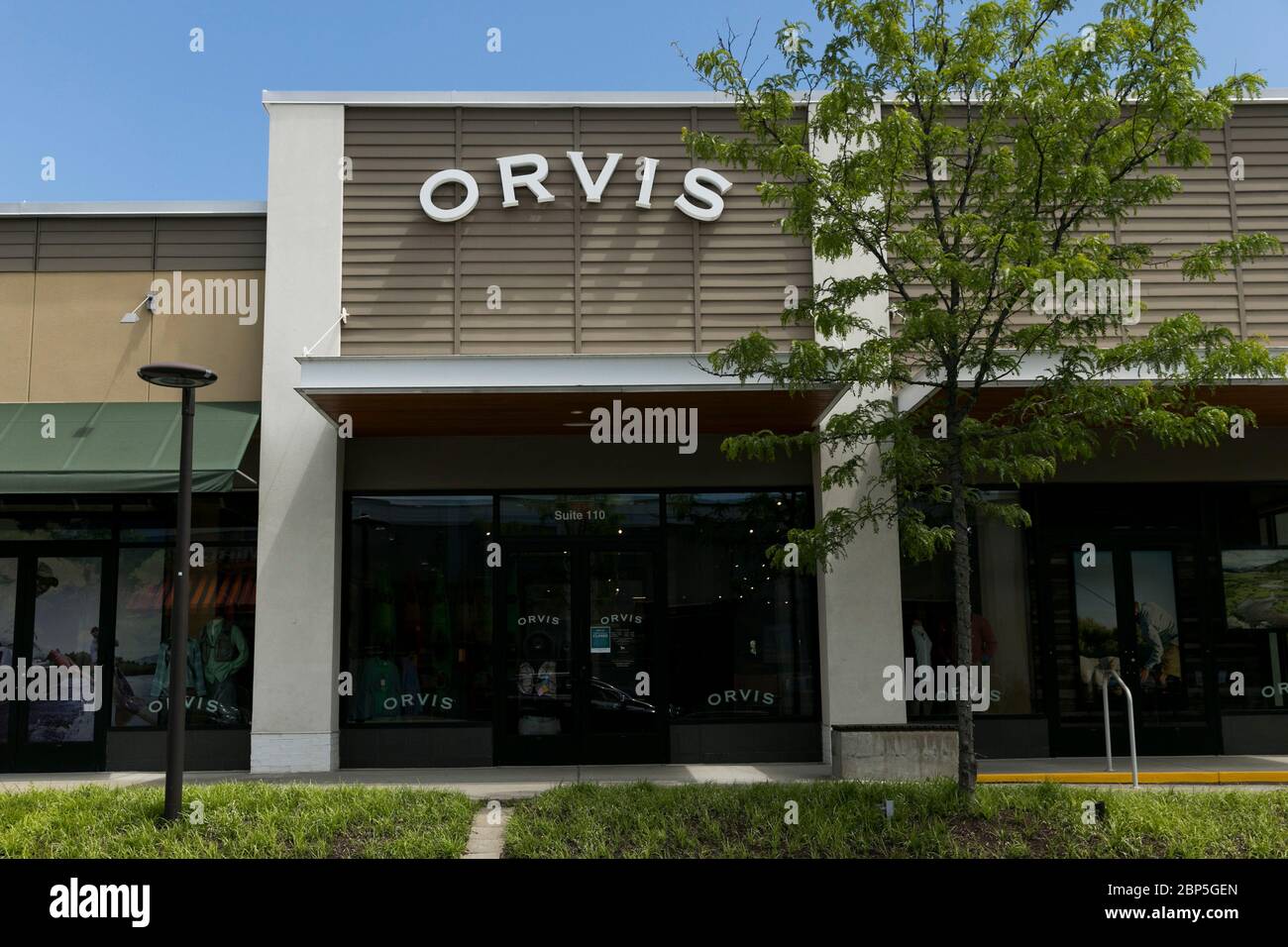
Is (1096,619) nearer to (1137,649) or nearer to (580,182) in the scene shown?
(1137,649)

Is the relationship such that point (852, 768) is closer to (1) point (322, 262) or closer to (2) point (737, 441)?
(2) point (737, 441)

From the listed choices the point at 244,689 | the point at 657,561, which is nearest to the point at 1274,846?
the point at 657,561

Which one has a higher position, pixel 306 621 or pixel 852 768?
pixel 306 621

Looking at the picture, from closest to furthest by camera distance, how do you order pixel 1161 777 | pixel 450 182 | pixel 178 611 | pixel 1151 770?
1. pixel 178 611
2. pixel 1161 777
3. pixel 1151 770
4. pixel 450 182

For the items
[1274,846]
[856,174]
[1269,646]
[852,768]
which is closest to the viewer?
[1274,846]

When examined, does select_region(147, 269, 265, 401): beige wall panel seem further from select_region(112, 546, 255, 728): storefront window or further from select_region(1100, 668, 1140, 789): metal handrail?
select_region(1100, 668, 1140, 789): metal handrail

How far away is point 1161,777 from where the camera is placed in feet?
37.9

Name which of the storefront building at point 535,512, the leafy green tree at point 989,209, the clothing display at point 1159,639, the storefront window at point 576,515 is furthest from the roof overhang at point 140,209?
the clothing display at point 1159,639

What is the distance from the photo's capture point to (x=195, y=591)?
42.3 feet

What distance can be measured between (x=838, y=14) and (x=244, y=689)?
9.46 metres

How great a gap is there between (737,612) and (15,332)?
353 inches

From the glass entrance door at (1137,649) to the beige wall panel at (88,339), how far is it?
440 inches

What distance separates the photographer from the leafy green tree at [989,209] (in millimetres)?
7781

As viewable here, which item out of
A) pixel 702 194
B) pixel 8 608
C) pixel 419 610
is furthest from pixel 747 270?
pixel 8 608
